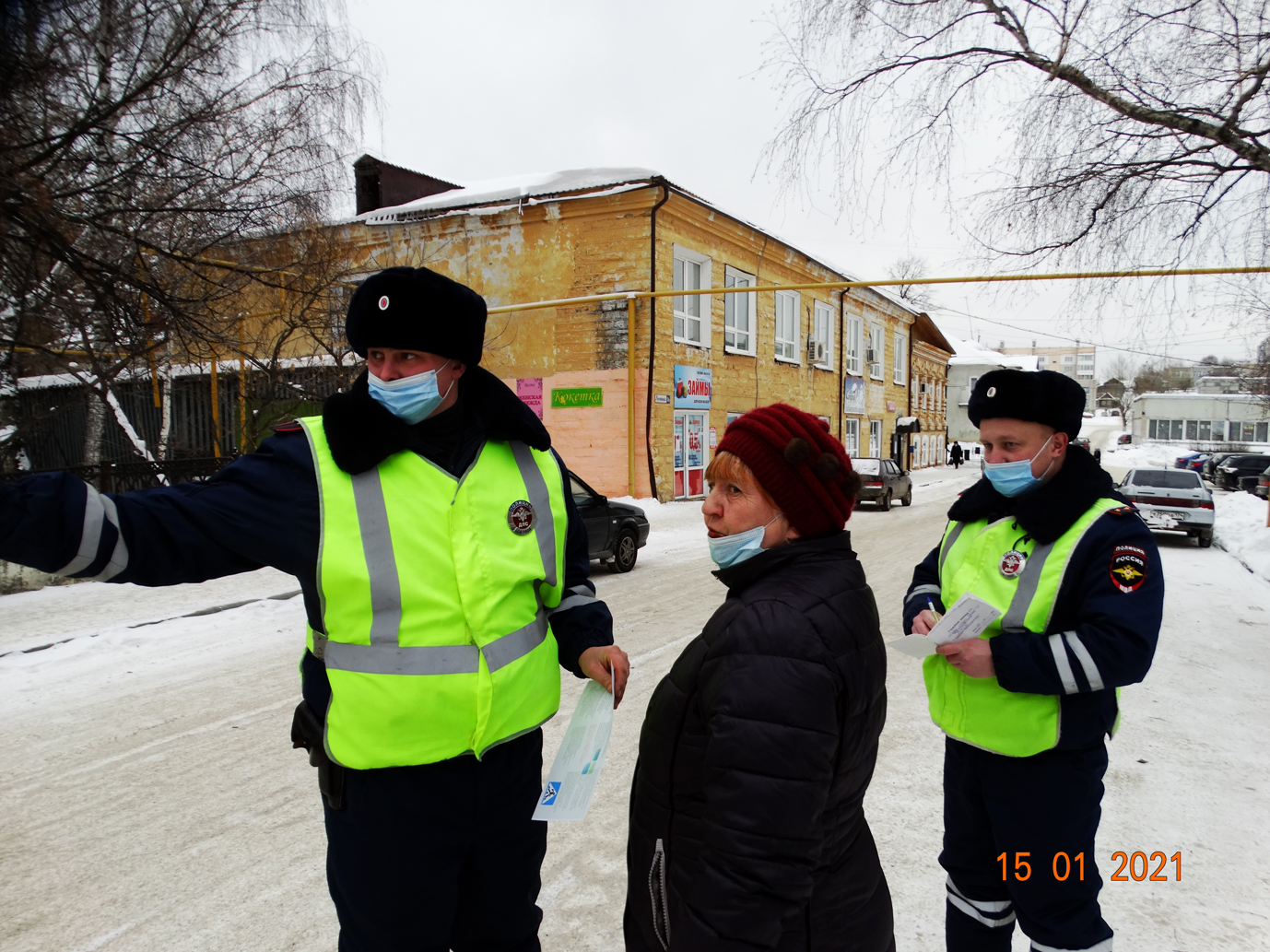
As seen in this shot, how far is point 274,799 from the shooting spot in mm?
3850

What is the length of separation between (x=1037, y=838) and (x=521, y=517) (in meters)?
1.65

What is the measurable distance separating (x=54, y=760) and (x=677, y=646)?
430 cm

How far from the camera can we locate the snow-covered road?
9.52ft

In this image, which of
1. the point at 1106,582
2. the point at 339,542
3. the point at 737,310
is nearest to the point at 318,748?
the point at 339,542

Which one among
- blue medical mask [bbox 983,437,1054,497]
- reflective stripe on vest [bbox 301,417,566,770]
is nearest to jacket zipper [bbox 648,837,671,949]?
reflective stripe on vest [bbox 301,417,566,770]

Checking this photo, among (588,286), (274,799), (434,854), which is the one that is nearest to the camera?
(434,854)

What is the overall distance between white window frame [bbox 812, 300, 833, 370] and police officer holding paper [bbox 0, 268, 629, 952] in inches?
1002

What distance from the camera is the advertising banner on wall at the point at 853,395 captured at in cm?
2958

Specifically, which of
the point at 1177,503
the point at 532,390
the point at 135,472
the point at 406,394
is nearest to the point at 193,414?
the point at 135,472

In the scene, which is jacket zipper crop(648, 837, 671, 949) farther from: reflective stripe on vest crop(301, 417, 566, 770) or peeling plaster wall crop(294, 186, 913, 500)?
peeling plaster wall crop(294, 186, 913, 500)

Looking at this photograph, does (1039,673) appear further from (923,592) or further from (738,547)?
(738,547)

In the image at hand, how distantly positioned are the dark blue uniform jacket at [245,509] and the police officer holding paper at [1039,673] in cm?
149

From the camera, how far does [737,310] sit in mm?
21906

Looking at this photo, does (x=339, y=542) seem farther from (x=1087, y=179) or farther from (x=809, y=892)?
(x=1087, y=179)
